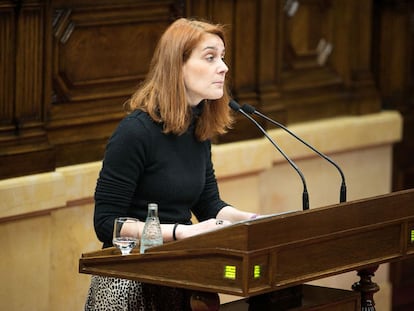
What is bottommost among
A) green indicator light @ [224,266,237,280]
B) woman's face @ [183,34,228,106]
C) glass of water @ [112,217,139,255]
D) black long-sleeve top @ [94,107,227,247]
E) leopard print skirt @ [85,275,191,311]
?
leopard print skirt @ [85,275,191,311]

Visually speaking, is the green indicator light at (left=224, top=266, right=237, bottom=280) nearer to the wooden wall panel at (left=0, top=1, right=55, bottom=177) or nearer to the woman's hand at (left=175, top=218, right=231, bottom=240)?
the woman's hand at (left=175, top=218, right=231, bottom=240)

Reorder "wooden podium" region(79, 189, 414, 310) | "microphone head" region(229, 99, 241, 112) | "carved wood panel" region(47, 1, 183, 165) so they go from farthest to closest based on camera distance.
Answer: "carved wood panel" region(47, 1, 183, 165) < "microphone head" region(229, 99, 241, 112) < "wooden podium" region(79, 189, 414, 310)

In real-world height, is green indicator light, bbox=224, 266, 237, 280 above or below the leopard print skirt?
above

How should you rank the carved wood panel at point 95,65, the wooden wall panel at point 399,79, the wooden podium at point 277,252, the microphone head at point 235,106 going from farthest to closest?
the wooden wall panel at point 399,79 → the carved wood panel at point 95,65 → the microphone head at point 235,106 → the wooden podium at point 277,252

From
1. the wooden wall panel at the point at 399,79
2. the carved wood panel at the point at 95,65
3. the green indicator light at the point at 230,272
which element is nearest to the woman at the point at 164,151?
the green indicator light at the point at 230,272

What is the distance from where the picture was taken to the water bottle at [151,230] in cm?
389

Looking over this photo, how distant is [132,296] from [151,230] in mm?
315

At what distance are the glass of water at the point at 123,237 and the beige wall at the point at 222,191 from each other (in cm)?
115

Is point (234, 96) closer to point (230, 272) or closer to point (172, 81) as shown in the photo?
point (172, 81)

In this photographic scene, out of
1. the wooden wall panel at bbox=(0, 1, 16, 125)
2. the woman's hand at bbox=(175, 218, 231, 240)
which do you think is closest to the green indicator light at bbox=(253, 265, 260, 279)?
the woman's hand at bbox=(175, 218, 231, 240)

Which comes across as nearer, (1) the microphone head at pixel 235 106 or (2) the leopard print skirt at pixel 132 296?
(2) the leopard print skirt at pixel 132 296

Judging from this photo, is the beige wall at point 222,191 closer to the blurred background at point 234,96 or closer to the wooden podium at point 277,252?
the blurred background at point 234,96

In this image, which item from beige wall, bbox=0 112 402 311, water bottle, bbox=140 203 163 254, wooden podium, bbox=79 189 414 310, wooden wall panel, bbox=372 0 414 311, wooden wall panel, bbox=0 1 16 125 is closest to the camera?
wooden podium, bbox=79 189 414 310

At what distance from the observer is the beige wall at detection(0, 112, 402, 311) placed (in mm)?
5129
